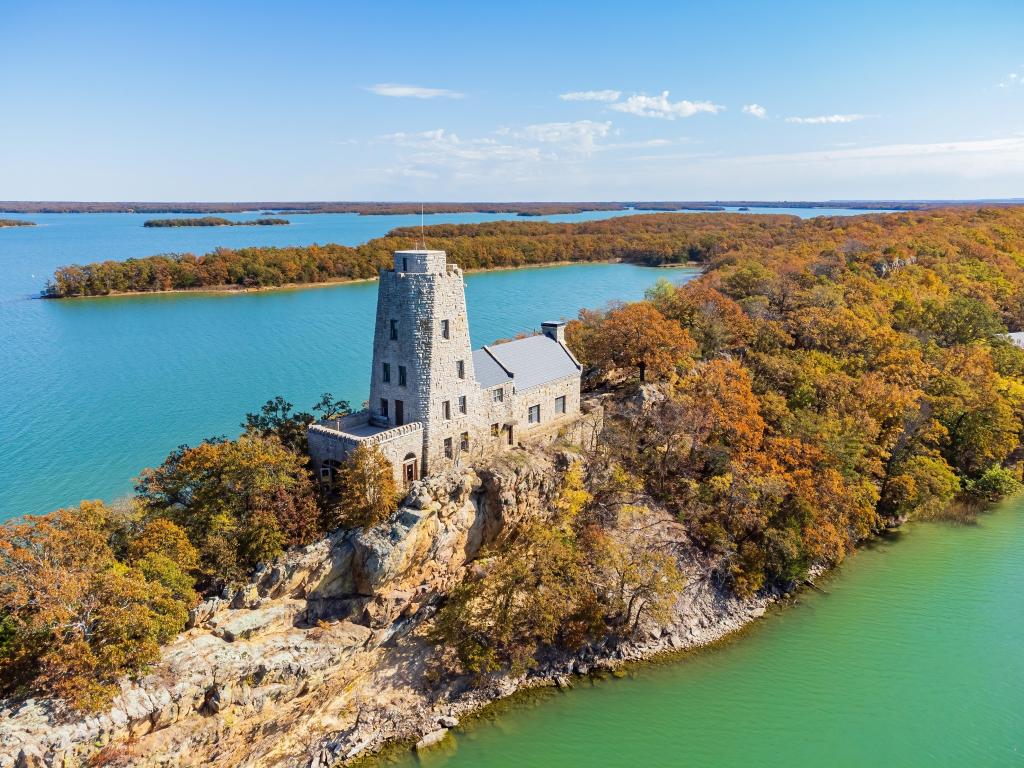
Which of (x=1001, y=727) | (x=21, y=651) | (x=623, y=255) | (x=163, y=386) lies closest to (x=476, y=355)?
(x=21, y=651)

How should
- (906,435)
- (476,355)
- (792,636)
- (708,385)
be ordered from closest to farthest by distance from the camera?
(792,636)
(476,355)
(708,385)
(906,435)

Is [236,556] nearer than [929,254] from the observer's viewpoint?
Yes

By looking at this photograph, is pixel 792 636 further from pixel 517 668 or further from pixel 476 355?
pixel 476 355

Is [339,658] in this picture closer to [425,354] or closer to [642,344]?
[425,354]

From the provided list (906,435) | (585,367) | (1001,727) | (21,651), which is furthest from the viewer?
(585,367)

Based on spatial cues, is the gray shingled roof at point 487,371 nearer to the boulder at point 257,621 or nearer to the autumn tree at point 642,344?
the autumn tree at point 642,344

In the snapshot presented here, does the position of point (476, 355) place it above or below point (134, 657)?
above
